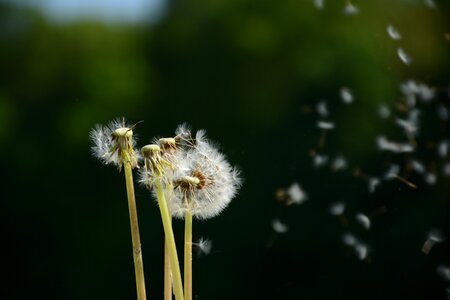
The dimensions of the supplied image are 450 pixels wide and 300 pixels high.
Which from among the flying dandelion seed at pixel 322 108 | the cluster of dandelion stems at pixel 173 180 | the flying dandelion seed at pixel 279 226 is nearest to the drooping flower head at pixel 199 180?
the cluster of dandelion stems at pixel 173 180

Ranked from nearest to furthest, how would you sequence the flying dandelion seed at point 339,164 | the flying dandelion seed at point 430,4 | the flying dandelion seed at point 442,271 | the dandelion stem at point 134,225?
the dandelion stem at point 134,225 < the flying dandelion seed at point 442,271 < the flying dandelion seed at point 339,164 < the flying dandelion seed at point 430,4

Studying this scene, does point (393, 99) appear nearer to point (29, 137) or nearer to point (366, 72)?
point (366, 72)

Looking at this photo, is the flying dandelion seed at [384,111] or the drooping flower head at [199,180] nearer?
the drooping flower head at [199,180]

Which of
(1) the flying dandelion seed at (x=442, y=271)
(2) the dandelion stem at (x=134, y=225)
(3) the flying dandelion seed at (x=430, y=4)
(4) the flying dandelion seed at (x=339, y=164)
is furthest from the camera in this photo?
(3) the flying dandelion seed at (x=430, y=4)

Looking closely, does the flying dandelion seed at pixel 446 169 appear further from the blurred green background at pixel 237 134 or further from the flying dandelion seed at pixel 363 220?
the flying dandelion seed at pixel 363 220

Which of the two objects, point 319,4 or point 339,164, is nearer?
point 339,164

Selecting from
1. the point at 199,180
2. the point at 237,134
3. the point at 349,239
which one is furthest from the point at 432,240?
the point at 199,180

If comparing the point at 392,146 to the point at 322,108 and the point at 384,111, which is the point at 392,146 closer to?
the point at 384,111
